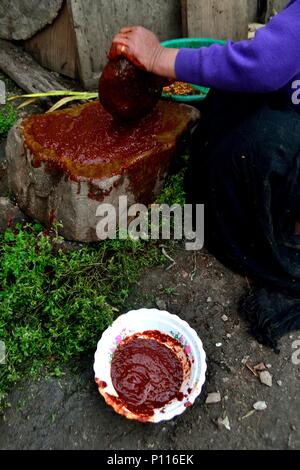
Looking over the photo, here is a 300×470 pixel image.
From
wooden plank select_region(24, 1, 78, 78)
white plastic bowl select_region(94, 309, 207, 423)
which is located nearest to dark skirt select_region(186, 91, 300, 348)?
white plastic bowl select_region(94, 309, 207, 423)

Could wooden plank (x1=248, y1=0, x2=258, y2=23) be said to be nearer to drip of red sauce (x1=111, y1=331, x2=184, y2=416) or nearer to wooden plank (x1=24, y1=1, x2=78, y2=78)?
wooden plank (x1=24, y1=1, x2=78, y2=78)

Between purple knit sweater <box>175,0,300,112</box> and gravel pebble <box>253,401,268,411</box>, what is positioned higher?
purple knit sweater <box>175,0,300,112</box>

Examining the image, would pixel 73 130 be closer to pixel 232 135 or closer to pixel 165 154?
pixel 165 154

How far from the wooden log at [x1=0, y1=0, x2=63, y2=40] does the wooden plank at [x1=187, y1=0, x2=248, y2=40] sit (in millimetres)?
948

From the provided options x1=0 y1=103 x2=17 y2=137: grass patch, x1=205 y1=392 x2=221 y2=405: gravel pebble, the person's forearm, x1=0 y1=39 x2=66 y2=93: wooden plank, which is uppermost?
the person's forearm

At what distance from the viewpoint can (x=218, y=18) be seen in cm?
386

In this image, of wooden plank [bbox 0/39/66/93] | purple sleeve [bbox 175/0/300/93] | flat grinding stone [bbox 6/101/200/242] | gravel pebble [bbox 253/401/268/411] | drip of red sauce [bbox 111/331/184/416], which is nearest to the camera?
purple sleeve [bbox 175/0/300/93]

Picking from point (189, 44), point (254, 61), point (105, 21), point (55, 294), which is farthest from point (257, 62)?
point (105, 21)

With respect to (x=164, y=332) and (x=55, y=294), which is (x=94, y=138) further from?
(x=164, y=332)

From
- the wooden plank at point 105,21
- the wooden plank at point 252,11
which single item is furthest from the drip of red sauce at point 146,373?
the wooden plank at point 252,11

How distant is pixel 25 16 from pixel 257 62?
2380 millimetres

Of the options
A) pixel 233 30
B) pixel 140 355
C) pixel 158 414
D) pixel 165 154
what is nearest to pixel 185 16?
pixel 233 30

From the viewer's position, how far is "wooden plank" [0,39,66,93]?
4.02m

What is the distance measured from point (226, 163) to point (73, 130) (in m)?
0.91
